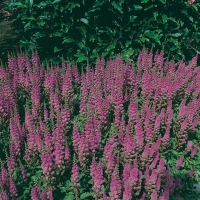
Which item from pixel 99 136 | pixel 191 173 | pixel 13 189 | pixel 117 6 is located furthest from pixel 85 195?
pixel 117 6

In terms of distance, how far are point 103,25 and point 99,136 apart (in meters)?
3.59

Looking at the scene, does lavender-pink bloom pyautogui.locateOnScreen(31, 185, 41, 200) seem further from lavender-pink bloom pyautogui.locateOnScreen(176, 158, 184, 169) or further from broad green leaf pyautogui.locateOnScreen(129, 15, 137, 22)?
broad green leaf pyautogui.locateOnScreen(129, 15, 137, 22)

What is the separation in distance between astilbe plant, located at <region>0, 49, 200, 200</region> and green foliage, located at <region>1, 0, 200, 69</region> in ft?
2.63

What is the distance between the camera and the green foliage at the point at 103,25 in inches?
278

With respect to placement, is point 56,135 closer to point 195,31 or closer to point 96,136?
point 96,136

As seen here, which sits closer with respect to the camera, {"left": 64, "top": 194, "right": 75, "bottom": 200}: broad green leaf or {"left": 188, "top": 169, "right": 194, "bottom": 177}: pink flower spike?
{"left": 64, "top": 194, "right": 75, "bottom": 200}: broad green leaf

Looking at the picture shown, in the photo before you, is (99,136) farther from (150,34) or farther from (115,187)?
(150,34)

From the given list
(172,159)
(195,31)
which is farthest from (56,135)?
(195,31)

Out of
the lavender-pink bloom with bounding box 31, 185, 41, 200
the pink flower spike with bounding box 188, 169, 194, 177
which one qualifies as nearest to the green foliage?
the pink flower spike with bounding box 188, 169, 194, 177

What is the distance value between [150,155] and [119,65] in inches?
86.2

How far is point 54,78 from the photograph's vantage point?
18.8ft

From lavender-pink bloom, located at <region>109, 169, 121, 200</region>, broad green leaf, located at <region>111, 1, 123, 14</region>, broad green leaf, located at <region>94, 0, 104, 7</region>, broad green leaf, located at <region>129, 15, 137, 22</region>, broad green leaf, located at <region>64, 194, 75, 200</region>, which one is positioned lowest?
broad green leaf, located at <region>64, 194, 75, 200</region>

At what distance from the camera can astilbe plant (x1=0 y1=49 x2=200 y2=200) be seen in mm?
4020

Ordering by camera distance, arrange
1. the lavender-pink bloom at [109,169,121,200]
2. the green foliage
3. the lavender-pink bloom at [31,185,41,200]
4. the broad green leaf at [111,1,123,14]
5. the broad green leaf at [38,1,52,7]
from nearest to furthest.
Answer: the lavender-pink bloom at [31,185,41,200] → the lavender-pink bloom at [109,169,121,200] → the broad green leaf at [111,1,123,14] → the broad green leaf at [38,1,52,7] → the green foliage
